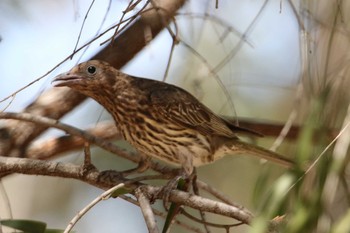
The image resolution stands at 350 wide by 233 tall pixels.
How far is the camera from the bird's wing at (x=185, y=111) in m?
3.83

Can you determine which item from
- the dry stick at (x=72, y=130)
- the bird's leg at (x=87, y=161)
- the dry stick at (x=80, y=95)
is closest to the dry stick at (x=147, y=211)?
the bird's leg at (x=87, y=161)

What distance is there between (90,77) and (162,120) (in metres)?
0.41

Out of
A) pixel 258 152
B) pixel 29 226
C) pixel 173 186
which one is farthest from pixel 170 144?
pixel 29 226

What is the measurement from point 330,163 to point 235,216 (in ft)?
1.15

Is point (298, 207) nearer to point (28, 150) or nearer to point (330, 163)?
point (330, 163)

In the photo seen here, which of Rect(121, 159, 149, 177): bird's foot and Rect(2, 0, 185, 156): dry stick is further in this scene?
Rect(2, 0, 185, 156): dry stick

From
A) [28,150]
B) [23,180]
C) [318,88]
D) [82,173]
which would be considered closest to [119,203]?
[23,180]

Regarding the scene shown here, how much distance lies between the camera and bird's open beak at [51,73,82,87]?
3.40 m

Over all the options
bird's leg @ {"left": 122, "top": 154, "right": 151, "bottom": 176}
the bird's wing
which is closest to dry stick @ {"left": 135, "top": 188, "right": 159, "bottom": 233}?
bird's leg @ {"left": 122, "top": 154, "right": 151, "bottom": 176}

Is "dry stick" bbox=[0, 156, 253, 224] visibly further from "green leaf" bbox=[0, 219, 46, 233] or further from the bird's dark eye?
the bird's dark eye

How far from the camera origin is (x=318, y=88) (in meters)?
2.73

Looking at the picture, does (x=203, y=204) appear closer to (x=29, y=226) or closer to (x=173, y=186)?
(x=173, y=186)

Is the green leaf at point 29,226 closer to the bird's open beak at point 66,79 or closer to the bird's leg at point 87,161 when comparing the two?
the bird's leg at point 87,161

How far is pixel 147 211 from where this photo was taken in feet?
8.03
